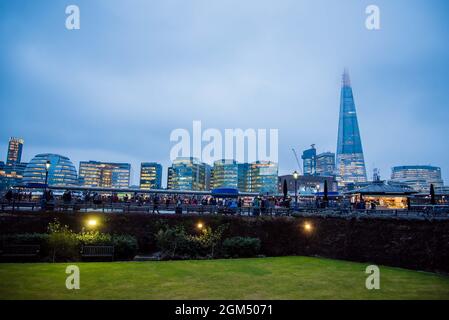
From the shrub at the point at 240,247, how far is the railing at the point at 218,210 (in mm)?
3398

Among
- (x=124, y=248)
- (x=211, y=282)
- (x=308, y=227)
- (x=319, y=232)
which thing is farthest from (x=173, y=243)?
(x=319, y=232)

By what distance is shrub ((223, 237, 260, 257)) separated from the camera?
22.2m

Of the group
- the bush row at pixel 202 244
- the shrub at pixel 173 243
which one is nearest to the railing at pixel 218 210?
the bush row at pixel 202 244

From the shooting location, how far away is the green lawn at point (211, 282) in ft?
37.0

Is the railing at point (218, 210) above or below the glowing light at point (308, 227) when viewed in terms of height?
above

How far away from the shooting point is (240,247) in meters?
22.2

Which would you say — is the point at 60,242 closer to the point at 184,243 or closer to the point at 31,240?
the point at 31,240

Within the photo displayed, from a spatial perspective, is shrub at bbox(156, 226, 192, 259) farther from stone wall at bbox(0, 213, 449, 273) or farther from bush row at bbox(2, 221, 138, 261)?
bush row at bbox(2, 221, 138, 261)

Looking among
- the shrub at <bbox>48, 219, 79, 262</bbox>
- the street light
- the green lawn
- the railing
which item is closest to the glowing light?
the railing

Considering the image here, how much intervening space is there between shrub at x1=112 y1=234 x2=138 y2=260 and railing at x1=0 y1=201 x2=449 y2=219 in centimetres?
400

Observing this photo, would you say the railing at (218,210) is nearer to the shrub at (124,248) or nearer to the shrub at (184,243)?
the shrub at (184,243)
